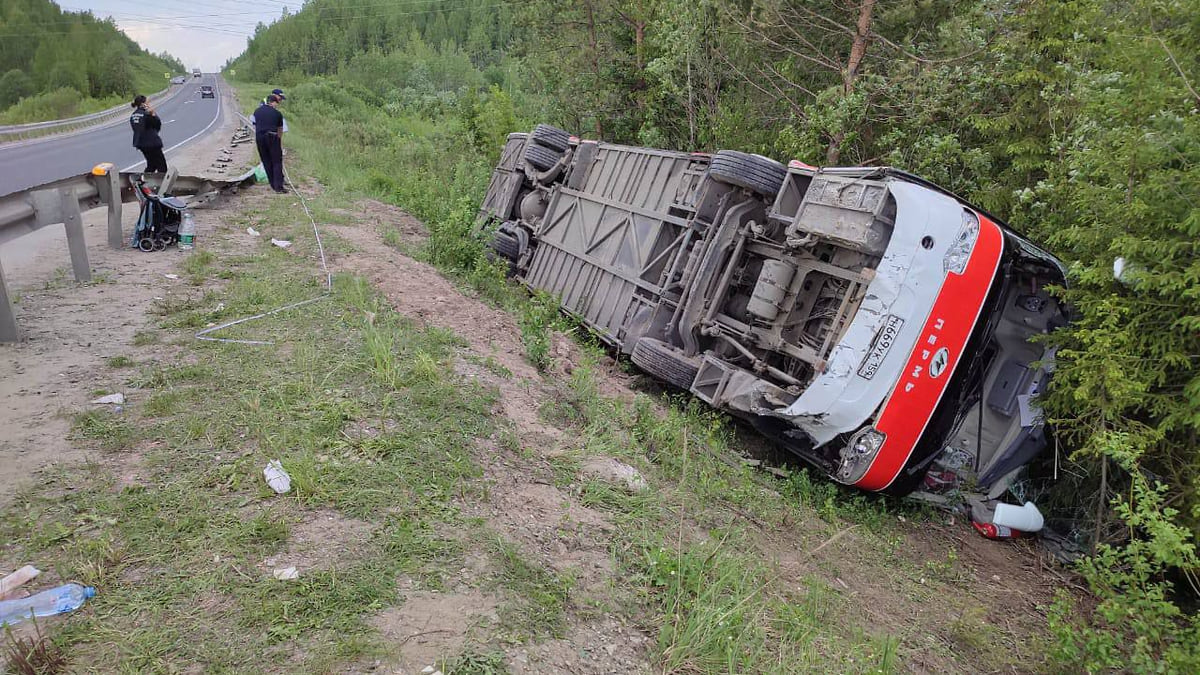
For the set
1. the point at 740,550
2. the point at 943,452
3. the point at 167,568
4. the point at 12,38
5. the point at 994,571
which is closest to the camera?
the point at 167,568

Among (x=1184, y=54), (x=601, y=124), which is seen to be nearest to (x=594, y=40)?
(x=601, y=124)

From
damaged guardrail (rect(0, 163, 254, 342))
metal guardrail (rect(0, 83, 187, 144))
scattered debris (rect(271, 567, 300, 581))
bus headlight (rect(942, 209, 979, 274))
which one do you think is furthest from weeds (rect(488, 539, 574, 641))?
metal guardrail (rect(0, 83, 187, 144))

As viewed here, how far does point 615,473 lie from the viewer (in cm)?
421

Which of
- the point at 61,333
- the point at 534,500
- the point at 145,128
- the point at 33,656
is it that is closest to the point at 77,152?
the point at 145,128

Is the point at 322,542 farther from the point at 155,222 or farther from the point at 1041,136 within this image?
the point at 1041,136

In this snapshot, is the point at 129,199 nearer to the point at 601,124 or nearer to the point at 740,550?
the point at 740,550

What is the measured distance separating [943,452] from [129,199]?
867 cm

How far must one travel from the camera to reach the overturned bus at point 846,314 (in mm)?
4922

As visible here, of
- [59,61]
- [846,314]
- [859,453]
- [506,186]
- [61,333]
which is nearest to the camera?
[61,333]

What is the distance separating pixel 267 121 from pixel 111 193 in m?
3.98

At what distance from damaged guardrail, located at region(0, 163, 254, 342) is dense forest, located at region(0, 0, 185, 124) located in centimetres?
3610

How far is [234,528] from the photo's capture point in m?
2.84

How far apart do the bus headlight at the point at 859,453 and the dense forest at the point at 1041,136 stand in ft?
4.47

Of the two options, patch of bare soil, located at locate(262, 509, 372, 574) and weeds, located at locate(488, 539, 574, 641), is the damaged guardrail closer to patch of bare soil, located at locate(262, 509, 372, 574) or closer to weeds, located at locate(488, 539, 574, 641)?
patch of bare soil, located at locate(262, 509, 372, 574)
